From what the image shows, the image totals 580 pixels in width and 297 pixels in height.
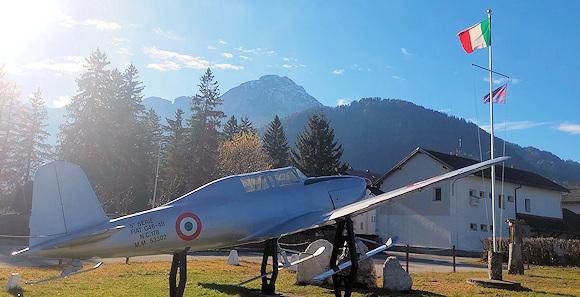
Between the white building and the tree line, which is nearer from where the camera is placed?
the white building

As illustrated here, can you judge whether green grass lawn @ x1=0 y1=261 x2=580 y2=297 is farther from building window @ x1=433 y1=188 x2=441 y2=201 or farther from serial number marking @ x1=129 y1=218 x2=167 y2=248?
building window @ x1=433 y1=188 x2=441 y2=201

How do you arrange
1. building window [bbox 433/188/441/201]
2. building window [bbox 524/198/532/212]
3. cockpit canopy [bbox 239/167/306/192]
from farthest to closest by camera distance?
building window [bbox 524/198/532/212]
building window [bbox 433/188/441/201]
cockpit canopy [bbox 239/167/306/192]

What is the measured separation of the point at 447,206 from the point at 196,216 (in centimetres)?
3696

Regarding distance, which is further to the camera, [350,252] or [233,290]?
[233,290]

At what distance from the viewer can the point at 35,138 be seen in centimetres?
5909

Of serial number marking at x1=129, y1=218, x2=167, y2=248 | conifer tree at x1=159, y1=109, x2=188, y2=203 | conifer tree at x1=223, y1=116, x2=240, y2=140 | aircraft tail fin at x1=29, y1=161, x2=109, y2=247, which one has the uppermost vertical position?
conifer tree at x1=223, y1=116, x2=240, y2=140

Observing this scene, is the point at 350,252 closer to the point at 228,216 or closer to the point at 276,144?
the point at 228,216

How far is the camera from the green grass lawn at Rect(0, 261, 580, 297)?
45.3 feet

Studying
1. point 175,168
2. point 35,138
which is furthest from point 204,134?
point 35,138

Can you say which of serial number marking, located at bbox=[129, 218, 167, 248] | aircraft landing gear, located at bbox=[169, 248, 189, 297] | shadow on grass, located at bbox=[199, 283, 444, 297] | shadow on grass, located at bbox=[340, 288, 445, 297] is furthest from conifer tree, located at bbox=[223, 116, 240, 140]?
serial number marking, located at bbox=[129, 218, 167, 248]

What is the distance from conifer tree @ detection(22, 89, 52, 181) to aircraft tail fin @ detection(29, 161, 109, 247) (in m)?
53.1

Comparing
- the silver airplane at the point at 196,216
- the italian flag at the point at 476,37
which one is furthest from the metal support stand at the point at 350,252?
the italian flag at the point at 476,37

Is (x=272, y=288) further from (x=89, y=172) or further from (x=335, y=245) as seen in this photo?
(x=89, y=172)

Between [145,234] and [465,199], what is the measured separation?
39.0 meters
